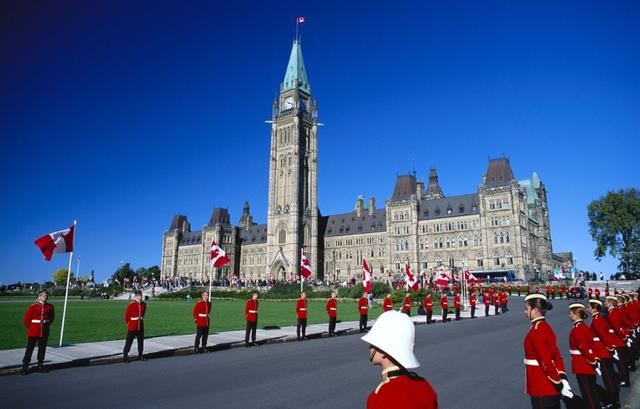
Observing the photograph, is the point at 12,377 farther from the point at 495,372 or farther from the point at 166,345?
the point at 495,372

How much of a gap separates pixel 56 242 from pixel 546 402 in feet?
52.9

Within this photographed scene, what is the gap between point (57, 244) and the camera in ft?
50.5

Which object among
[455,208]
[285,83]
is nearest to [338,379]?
[455,208]

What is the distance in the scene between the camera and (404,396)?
95.2 inches

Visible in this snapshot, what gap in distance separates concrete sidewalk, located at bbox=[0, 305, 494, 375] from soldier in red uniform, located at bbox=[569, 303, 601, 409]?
11362 millimetres

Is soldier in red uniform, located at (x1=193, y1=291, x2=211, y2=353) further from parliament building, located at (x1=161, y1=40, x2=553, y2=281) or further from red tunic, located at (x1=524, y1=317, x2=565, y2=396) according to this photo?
parliament building, located at (x1=161, y1=40, x2=553, y2=281)

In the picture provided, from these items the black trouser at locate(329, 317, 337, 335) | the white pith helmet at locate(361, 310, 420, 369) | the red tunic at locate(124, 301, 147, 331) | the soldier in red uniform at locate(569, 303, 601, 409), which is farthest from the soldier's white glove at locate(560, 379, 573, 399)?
the black trouser at locate(329, 317, 337, 335)

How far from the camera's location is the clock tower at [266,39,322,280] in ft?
296

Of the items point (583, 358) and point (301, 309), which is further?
point (301, 309)

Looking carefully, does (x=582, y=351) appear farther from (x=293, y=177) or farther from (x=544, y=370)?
(x=293, y=177)

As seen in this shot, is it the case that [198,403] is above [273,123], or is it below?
below

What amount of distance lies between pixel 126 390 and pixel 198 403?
210cm

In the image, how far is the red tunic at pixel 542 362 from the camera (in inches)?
191

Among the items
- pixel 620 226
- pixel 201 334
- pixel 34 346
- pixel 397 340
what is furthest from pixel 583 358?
pixel 620 226
